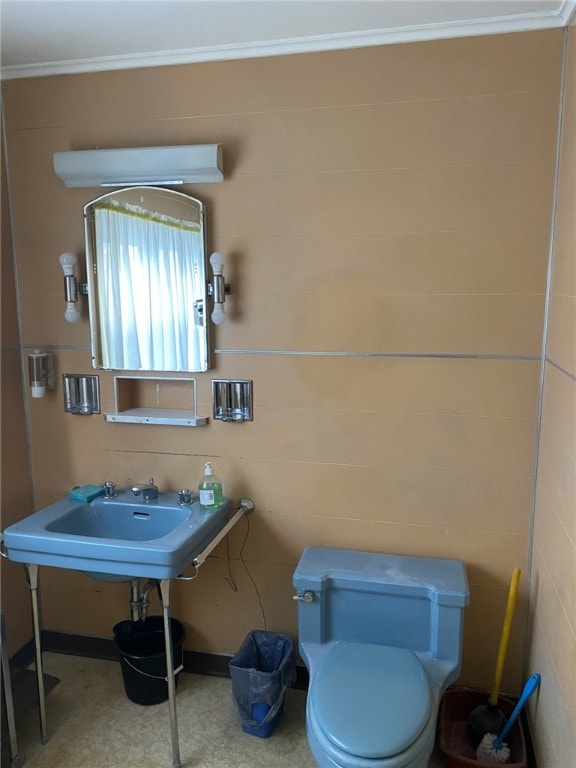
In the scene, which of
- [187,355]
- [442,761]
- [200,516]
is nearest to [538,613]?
[442,761]

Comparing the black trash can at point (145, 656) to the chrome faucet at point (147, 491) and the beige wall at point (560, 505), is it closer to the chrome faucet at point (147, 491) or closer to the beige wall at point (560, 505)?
the chrome faucet at point (147, 491)

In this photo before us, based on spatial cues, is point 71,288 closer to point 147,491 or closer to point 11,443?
point 11,443

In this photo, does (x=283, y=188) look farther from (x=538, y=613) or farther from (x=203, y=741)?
(x=203, y=741)

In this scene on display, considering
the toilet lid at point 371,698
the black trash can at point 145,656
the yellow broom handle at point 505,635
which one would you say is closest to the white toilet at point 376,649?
the toilet lid at point 371,698

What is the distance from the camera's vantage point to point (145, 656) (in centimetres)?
209

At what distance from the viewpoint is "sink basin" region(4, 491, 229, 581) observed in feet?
5.64

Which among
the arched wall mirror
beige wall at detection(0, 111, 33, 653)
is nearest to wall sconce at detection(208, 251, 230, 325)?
the arched wall mirror

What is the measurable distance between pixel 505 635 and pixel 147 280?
5.52 feet

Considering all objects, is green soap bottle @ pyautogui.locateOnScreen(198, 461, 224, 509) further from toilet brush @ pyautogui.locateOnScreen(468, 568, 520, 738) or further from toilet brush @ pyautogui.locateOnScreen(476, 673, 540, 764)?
toilet brush @ pyautogui.locateOnScreen(476, 673, 540, 764)

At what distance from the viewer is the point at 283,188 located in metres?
1.97

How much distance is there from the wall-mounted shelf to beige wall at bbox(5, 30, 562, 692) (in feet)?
0.19

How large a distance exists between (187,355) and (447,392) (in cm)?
91

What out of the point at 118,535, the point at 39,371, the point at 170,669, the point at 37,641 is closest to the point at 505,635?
the point at 170,669

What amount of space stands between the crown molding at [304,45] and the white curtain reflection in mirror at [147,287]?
1.57 feet
